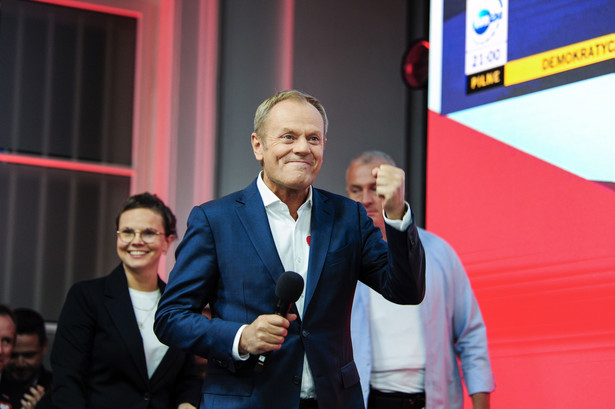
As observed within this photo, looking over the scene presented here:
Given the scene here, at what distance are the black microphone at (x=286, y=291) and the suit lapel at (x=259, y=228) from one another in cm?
14

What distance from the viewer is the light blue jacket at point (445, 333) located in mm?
3291

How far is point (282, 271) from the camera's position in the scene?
214 cm

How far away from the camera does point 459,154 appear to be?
13.3ft

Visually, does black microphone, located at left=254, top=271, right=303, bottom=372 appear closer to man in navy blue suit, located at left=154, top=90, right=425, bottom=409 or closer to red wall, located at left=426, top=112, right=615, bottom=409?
man in navy blue suit, located at left=154, top=90, right=425, bottom=409

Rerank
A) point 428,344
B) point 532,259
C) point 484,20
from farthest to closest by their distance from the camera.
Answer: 1. point 484,20
2. point 532,259
3. point 428,344

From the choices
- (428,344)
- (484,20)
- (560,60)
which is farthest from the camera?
(484,20)

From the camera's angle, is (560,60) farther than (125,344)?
Yes

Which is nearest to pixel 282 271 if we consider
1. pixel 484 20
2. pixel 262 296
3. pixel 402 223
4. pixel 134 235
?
pixel 262 296

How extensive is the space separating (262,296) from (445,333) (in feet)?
4.83

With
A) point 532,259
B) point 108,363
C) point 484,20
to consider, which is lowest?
point 108,363

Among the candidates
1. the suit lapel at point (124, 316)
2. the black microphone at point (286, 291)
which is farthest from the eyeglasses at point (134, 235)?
the black microphone at point (286, 291)

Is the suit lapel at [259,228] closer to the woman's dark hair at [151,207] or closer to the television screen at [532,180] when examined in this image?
the woman's dark hair at [151,207]

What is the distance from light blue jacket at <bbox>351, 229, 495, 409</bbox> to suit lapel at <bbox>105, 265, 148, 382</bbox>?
785mm

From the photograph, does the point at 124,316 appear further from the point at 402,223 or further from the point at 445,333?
the point at 402,223
